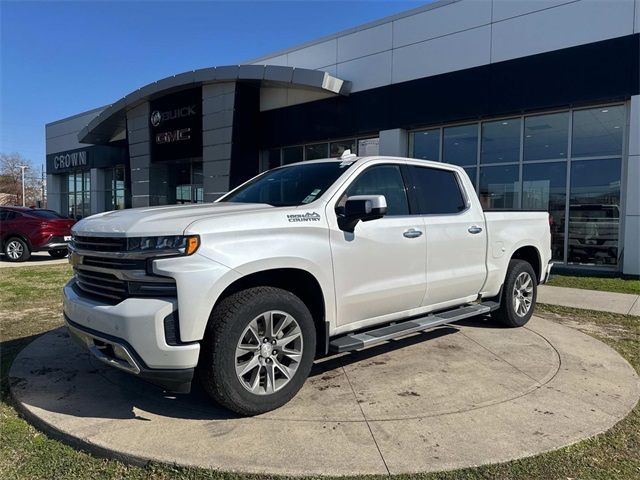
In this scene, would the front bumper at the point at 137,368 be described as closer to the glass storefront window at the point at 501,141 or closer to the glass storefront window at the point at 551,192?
the glass storefront window at the point at 551,192

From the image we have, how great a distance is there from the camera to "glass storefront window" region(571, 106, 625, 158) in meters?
11.5

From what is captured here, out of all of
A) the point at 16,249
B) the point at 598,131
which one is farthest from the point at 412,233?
the point at 16,249

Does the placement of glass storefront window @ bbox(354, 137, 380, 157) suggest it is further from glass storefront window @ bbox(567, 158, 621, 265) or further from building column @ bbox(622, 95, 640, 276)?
building column @ bbox(622, 95, 640, 276)

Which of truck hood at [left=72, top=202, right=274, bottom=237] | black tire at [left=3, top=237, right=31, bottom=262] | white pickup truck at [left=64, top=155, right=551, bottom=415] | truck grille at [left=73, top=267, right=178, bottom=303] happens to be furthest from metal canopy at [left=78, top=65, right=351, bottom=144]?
truck grille at [left=73, top=267, right=178, bottom=303]

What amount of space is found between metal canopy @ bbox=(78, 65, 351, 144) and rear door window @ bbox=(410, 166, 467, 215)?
35.4 feet

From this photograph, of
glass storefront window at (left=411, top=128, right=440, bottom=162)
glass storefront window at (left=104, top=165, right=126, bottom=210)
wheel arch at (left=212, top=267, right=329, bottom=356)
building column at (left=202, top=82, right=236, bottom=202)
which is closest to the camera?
wheel arch at (left=212, top=267, right=329, bottom=356)

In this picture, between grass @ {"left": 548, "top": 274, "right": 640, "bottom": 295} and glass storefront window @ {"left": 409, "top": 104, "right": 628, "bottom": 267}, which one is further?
glass storefront window @ {"left": 409, "top": 104, "right": 628, "bottom": 267}

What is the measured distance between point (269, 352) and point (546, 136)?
11.4 m

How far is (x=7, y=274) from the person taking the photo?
1098 cm

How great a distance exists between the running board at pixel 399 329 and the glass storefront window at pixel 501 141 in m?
8.64

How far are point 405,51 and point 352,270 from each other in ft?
40.1

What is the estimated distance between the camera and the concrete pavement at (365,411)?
10.2 ft

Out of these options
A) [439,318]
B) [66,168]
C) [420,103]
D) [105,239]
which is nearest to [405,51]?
[420,103]

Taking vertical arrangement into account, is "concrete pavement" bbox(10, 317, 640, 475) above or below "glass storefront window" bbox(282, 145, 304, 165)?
below
